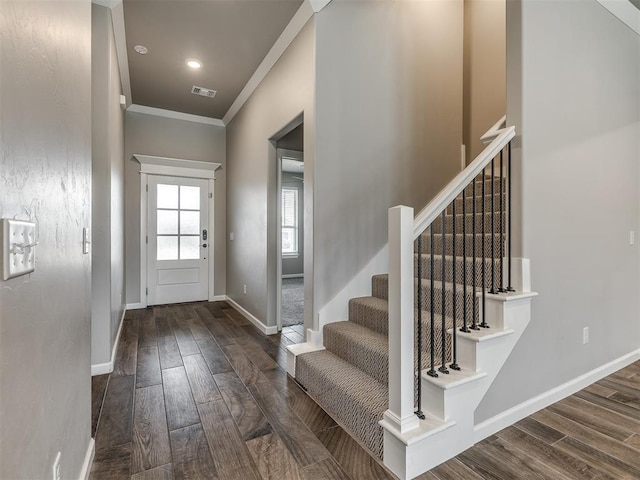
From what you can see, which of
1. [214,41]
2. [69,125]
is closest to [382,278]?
Answer: [69,125]

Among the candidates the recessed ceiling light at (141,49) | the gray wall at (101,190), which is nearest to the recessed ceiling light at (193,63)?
the recessed ceiling light at (141,49)

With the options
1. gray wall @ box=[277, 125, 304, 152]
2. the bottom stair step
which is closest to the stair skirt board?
the bottom stair step

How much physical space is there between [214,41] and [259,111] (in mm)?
828

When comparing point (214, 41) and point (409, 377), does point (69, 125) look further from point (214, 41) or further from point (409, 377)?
point (214, 41)

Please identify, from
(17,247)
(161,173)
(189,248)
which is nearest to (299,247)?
(189,248)

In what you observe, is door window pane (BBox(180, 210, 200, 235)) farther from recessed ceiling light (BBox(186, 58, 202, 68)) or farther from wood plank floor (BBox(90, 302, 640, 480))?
wood plank floor (BBox(90, 302, 640, 480))

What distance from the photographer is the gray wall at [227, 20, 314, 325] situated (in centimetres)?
268

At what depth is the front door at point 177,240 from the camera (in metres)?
4.67

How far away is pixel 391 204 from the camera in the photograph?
2.85 metres

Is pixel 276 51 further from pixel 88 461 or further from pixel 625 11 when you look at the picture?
pixel 88 461

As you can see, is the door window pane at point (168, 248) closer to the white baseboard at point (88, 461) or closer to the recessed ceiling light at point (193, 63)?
the recessed ceiling light at point (193, 63)

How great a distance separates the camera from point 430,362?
1738mm

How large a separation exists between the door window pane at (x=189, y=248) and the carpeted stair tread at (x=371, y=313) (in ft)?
10.4

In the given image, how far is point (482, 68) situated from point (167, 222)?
4419 mm
